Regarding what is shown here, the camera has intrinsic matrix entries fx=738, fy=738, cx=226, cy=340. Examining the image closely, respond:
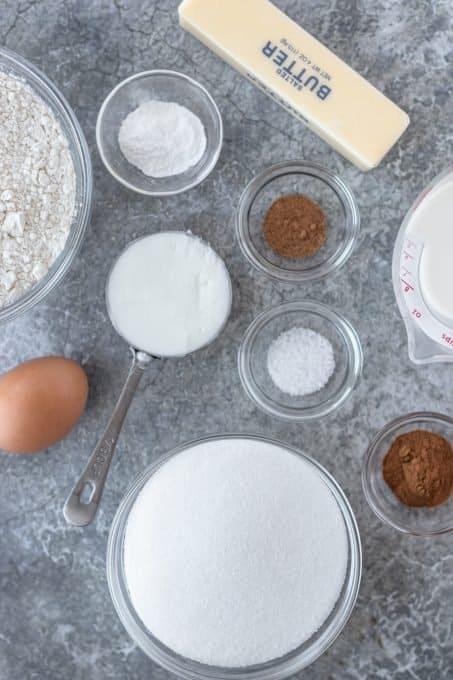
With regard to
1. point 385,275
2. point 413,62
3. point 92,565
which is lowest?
point 92,565

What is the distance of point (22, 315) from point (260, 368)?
0.42 m

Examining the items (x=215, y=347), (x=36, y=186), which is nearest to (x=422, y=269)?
(x=215, y=347)

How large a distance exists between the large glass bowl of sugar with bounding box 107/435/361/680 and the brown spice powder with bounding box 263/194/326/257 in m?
0.33

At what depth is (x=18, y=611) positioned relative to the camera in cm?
127

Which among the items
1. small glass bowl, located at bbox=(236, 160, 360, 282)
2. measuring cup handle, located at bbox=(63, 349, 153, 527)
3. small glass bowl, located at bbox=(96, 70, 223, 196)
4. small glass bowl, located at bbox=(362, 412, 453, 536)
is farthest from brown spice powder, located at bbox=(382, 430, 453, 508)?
small glass bowl, located at bbox=(96, 70, 223, 196)

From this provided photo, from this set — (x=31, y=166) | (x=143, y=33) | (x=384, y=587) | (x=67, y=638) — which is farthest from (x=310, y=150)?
(x=67, y=638)

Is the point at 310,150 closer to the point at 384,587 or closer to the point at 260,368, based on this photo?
the point at 260,368

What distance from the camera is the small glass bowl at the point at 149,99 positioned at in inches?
49.4

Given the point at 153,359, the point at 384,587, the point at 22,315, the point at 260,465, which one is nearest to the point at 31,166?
the point at 22,315

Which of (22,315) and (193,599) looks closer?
(193,599)

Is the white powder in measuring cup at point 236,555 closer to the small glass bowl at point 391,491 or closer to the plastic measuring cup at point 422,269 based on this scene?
the small glass bowl at point 391,491

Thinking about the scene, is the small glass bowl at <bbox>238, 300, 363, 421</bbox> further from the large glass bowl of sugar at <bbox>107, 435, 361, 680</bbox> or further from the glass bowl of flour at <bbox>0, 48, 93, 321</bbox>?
the glass bowl of flour at <bbox>0, 48, 93, 321</bbox>

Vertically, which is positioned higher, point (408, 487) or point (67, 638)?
point (408, 487)

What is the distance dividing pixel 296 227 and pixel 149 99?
34 centimetres
